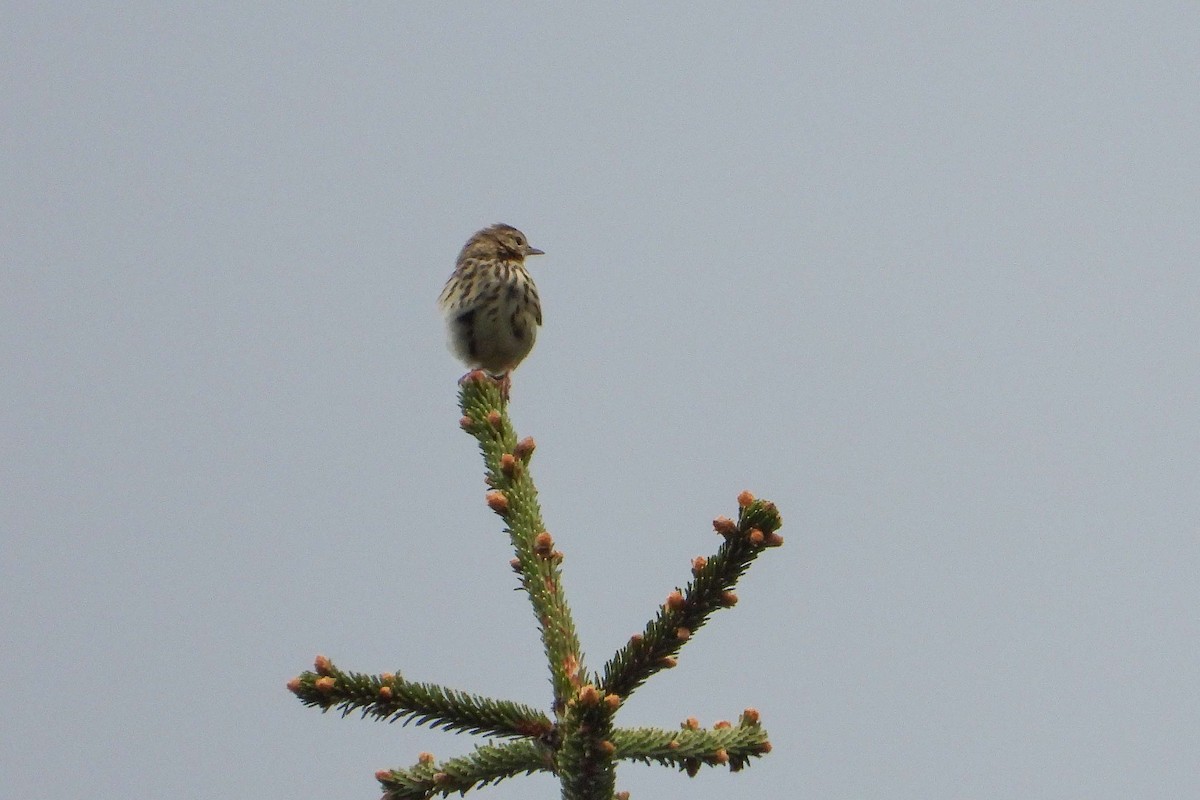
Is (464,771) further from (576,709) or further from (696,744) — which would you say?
(696,744)

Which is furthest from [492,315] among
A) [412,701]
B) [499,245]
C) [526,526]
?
[412,701]

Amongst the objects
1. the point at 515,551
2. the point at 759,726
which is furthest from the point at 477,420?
the point at 759,726

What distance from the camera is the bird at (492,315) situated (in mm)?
7582

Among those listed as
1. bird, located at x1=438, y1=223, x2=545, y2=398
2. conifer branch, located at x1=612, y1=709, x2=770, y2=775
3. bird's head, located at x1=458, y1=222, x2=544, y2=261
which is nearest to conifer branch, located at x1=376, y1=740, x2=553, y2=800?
conifer branch, located at x1=612, y1=709, x2=770, y2=775

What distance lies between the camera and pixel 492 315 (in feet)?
24.9

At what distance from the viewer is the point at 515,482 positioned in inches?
145

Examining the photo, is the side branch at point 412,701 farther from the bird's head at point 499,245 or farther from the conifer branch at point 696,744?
the bird's head at point 499,245

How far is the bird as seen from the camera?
7.58m

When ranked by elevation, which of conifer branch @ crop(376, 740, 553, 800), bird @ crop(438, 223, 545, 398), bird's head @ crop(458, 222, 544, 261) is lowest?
conifer branch @ crop(376, 740, 553, 800)

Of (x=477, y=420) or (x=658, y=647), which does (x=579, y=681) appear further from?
(x=477, y=420)

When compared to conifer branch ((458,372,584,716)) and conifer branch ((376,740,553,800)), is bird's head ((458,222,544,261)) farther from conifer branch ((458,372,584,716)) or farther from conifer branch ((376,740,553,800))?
conifer branch ((376,740,553,800))

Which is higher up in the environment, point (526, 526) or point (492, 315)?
point (492, 315)

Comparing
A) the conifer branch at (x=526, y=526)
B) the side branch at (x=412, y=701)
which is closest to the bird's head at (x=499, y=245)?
the conifer branch at (x=526, y=526)

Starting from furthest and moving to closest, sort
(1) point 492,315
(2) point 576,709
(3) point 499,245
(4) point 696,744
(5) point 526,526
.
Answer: (3) point 499,245 < (1) point 492,315 < (5) point 526,526 < (4) point 696,744 < (2) point 576,709
